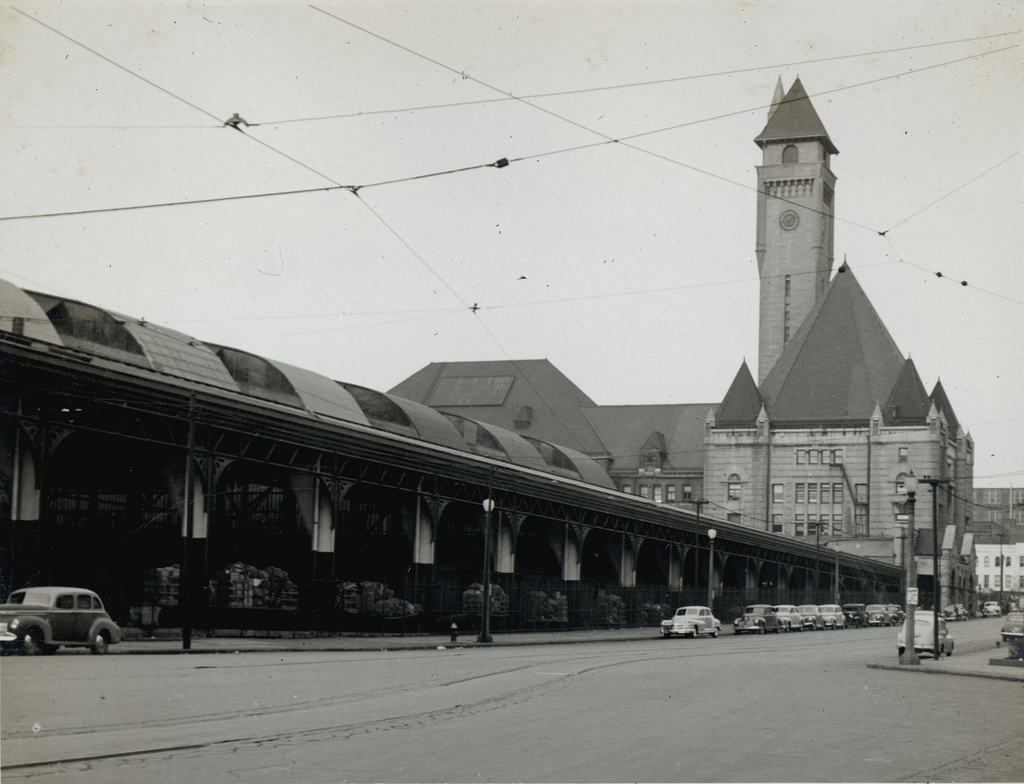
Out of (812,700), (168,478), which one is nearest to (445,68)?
(812,700)

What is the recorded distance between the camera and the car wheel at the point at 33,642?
24.7m

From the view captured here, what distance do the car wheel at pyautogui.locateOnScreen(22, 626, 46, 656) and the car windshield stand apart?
608 mm

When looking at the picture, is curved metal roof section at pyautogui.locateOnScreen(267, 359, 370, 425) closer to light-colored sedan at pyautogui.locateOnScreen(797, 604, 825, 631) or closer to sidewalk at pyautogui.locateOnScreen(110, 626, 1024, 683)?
sidewalk at pyautogui.locateOnScreen(110, 626, 1024, 683)

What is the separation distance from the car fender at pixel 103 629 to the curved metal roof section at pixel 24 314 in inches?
482

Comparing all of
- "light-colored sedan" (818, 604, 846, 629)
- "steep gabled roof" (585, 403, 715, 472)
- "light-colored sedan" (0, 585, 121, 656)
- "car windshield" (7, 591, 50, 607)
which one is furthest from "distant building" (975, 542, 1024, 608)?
"car windshield" (7, 591, 50, 607)

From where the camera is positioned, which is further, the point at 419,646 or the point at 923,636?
the point at 419,646

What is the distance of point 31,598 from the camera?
83.4ft

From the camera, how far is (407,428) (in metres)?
61.8

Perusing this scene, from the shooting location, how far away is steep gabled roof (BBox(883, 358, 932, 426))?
125 metres

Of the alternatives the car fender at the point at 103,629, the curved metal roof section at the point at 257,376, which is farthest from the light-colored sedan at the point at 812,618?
the car fender at the point at 103,629

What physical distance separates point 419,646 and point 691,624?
1898 cm

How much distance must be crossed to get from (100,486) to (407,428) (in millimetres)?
19804

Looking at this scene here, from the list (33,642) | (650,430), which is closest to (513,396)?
(650,430)

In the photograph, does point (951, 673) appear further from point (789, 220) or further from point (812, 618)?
point (789, 220)
